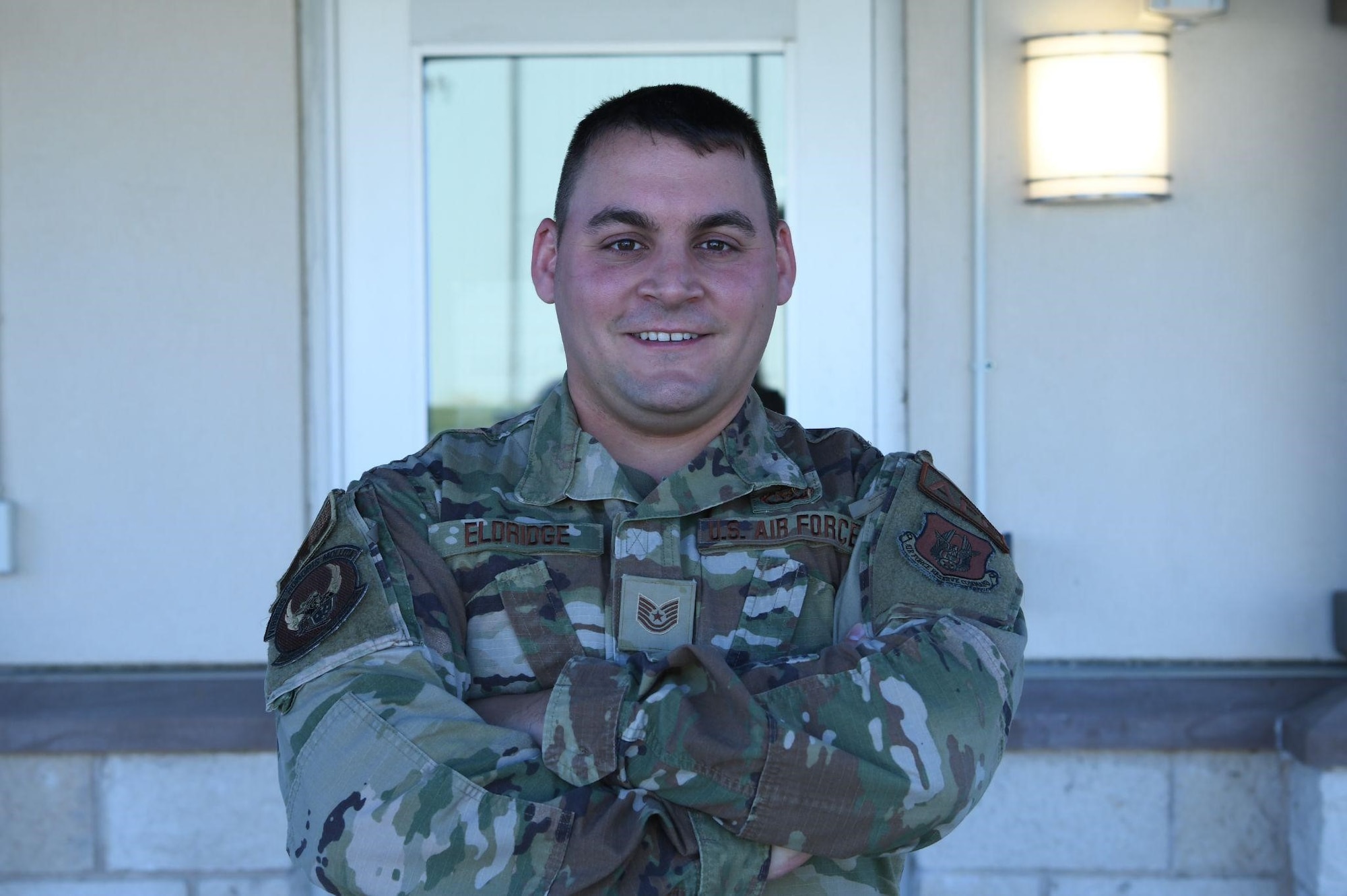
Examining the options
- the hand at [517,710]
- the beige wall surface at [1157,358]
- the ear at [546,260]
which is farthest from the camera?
the beige wall surface at [1157,358]

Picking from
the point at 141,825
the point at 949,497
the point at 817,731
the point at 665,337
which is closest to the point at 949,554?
the point at 949,497

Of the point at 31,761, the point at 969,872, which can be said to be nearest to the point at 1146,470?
Result: the point at 969,872

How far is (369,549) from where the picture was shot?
1.83m

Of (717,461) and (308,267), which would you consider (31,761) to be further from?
(717,461)

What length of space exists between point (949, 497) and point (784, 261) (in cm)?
43

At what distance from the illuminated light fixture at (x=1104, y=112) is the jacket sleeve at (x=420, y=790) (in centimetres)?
192

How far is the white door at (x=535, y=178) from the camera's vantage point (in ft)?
10.7

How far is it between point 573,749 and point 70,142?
2.26m

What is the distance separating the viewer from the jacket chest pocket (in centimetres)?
187

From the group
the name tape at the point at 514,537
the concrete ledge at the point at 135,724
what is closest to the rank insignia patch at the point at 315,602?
the name tape at the point at 514,537

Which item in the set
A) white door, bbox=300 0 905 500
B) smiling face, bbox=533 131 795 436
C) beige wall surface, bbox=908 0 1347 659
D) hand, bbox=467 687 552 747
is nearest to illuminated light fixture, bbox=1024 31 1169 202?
beige wall surface, bbox=908 0 1347 659

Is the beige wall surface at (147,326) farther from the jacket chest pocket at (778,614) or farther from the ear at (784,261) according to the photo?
the jacket chest pocket at (778,614)

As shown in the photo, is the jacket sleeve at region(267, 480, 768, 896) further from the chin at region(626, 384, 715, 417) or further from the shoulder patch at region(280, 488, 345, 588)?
the chin at region(626, 384, 715, 417)

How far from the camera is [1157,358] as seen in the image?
3.22m
